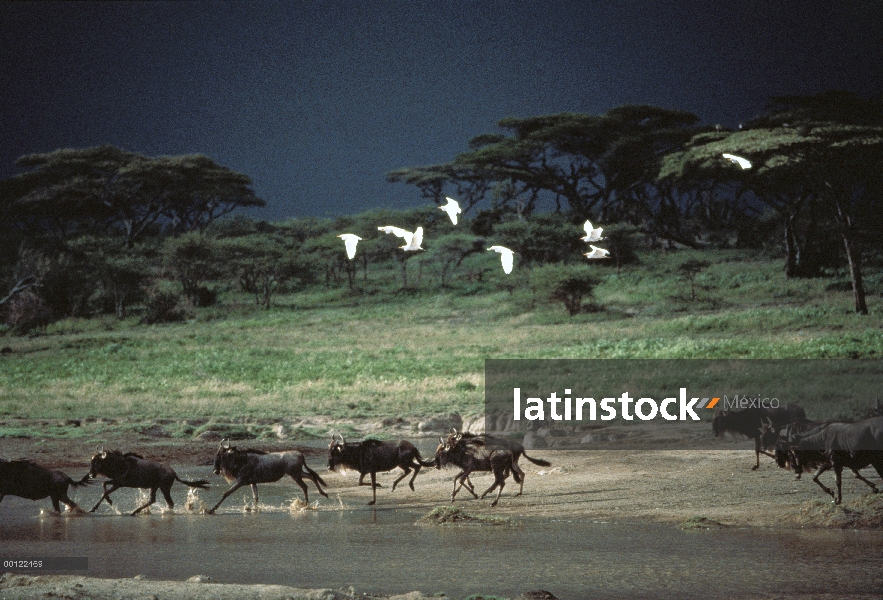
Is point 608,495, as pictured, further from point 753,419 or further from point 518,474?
point 753,419

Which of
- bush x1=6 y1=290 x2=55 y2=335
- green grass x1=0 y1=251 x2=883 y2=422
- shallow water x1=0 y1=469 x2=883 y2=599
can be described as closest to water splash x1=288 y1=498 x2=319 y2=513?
shallow water x1=0 y1=469 x2=883 y2=599

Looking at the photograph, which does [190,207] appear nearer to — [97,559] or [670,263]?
[670,263]

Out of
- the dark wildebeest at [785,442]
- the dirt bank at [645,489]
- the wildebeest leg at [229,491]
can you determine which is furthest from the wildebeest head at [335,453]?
the dark wildebeest at [785,442]

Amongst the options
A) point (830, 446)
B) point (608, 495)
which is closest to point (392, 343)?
point (608, 495)

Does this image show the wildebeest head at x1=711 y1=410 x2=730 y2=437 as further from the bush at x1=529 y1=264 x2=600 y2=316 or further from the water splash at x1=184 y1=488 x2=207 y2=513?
the bush at x1=529 y1=264 x2=600 y2=316

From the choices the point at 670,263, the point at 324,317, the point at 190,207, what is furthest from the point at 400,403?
the point at 190,207

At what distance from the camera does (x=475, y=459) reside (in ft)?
35.4

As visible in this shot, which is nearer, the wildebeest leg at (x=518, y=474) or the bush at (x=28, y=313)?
the wildebeest leg at (x=518, y=474)

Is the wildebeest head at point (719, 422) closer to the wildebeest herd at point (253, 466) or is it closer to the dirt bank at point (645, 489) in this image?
the dirt bank at point (645, 489)

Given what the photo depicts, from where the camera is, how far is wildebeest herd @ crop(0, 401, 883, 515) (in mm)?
9273

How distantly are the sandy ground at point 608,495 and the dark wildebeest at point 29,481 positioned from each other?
1.59 m

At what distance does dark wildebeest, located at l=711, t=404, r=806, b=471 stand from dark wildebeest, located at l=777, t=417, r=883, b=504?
1.84 m

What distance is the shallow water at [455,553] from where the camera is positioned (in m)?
7.29

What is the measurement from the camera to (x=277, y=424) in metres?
18.3
